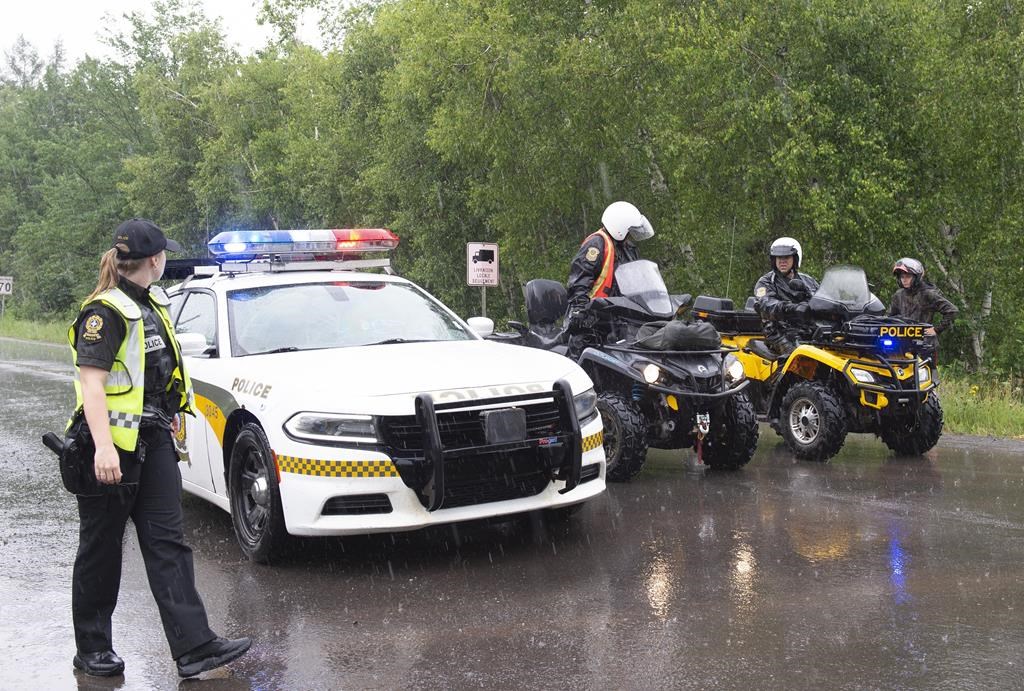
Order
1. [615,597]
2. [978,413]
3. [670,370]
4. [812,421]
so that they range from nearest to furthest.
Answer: [615,597], [670,370], [812,421], [978,413]

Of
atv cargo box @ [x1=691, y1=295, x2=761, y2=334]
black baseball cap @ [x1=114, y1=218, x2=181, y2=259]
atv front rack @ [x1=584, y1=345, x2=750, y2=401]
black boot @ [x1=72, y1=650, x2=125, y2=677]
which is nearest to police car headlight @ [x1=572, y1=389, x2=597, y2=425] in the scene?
atv front rack @ [x1=584, y1=345, x2=750, y2=401]

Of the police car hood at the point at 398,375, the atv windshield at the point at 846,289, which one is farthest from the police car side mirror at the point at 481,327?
the atv windshield at the point at 846,289

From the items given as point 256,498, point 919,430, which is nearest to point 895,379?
point 919,430

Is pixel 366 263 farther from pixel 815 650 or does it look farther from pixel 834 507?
pixel 815 650

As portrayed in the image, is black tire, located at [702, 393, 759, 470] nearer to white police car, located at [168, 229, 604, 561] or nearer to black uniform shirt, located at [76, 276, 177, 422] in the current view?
white police car, located at [168, 229, 604, 561]

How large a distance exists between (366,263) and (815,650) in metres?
5.23

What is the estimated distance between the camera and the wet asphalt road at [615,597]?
4715 millimetres

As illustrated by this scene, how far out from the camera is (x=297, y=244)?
8727 millimetres

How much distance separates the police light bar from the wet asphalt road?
6.12 ft

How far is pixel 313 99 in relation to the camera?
42.1 meters

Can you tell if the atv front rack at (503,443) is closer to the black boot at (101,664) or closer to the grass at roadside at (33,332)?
the black boot at (101,664)

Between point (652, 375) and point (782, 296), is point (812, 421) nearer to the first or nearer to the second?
point (782, 296)

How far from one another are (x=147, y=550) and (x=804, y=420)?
22.5ft

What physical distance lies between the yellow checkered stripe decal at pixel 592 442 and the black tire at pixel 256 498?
5.77 feet
